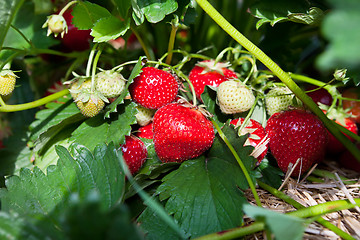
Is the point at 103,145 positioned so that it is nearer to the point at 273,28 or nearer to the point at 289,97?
the point at 289,97

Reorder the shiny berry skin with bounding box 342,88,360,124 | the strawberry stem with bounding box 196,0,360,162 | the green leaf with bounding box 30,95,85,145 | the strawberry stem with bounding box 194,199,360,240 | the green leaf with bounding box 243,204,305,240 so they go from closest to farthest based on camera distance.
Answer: the green leaf with bounding box 243,204,305,240 → the strawberry stem with bounding box 194,199,360,240 → the strawberry stem with bounding box 196,0,360,162 → the green leaf with bounding box 30,95,85,145 → the shiny berry skin with bounding box 342,88,360,124

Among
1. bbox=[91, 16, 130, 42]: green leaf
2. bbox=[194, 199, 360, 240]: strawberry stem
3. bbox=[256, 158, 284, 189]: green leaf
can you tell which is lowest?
bbox=[256, 158, 284, 189]: green leaf

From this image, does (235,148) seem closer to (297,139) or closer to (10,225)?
(297,139)

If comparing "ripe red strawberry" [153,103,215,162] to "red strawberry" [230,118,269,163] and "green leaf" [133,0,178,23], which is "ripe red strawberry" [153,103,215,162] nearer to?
"red strawberry" [230,118,269,163]

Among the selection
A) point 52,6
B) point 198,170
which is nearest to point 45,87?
point 52,6

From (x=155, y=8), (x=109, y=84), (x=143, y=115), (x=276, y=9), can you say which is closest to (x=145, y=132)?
(x=143, y=115)

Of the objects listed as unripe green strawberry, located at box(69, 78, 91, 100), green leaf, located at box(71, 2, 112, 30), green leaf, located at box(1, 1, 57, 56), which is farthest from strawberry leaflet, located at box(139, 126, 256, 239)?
green leaf, located at box(1, 1, 57, 56)
